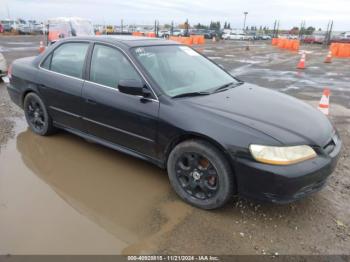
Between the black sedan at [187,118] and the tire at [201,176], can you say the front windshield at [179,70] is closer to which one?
the black sedan at [187,118]

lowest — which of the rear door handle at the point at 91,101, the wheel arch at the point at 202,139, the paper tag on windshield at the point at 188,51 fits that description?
the wheel arch at the point at 202,139

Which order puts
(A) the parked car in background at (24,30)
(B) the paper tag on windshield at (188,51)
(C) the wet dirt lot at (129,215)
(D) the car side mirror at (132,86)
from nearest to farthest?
(C) the wet dirt lot at (129,215)
(D) the car side mirror at (132,86)
(B) the paper tag on windshield at (188,51)
(A) the parked car in background at (24,30)

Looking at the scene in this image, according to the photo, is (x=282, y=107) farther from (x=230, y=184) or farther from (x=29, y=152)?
(x=29, y=152)

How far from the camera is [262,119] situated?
307 centimetres

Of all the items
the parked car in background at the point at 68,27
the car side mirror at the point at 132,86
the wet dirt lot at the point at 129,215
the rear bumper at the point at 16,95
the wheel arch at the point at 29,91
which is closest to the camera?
the wet dirt lot at the point at 129,215

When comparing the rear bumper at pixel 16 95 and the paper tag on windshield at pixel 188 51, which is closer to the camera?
the paper tag on windshield at pixel 188 51

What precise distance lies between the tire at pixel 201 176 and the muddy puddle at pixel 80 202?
0.57 ft

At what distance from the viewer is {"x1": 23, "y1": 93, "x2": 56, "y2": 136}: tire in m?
4.78

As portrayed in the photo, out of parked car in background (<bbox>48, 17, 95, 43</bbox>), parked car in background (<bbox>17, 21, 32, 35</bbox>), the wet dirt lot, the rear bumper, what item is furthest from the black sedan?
parked car in background (<bbox>17, 21, 32, 35</bbox>)

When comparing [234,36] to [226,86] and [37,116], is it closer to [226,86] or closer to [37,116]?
[37,116]

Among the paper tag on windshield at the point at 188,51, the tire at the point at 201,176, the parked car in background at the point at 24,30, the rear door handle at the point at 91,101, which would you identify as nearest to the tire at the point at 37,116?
the rear door handle at the point at 91,101

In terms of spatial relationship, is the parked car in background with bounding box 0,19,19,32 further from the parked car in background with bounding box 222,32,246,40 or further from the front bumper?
the front bumper

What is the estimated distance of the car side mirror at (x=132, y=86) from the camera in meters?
3.40

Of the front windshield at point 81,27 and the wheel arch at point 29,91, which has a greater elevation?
the front windshield at point 81,27
